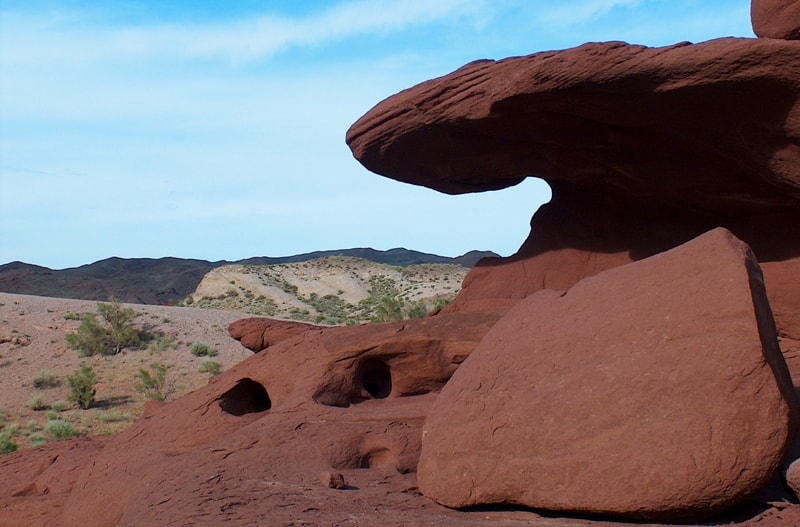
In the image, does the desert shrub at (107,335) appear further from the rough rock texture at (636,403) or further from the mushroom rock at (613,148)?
the rough rock texture at (636,403)

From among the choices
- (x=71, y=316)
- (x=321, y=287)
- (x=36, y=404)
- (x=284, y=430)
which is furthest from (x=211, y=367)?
(x=321, y=287)

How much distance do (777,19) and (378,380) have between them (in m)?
4.76

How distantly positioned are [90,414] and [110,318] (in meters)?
9.02

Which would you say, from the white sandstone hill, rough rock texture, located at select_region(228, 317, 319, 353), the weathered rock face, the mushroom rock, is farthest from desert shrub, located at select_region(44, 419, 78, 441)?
the white sandstone hill

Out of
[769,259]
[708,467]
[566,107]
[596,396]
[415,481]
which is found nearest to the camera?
[708,467]

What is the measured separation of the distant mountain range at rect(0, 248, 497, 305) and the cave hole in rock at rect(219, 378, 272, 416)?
41405 millimetres

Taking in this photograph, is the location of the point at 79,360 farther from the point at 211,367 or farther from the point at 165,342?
the point at 211,367

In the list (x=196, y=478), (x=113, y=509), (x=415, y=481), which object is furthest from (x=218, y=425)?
(x=415, y=481)

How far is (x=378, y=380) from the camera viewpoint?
8.52 metres

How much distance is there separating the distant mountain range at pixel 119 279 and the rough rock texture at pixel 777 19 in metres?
Result: 44.8

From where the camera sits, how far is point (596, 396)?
485cm

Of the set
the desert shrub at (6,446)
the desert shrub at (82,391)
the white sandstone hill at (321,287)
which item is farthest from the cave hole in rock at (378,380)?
the white sandstone hill at (321,287)

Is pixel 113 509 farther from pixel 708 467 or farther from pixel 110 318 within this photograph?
pixel 110 318

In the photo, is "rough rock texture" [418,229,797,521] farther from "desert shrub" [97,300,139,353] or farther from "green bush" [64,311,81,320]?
"green bush" [64,311,81,320]
